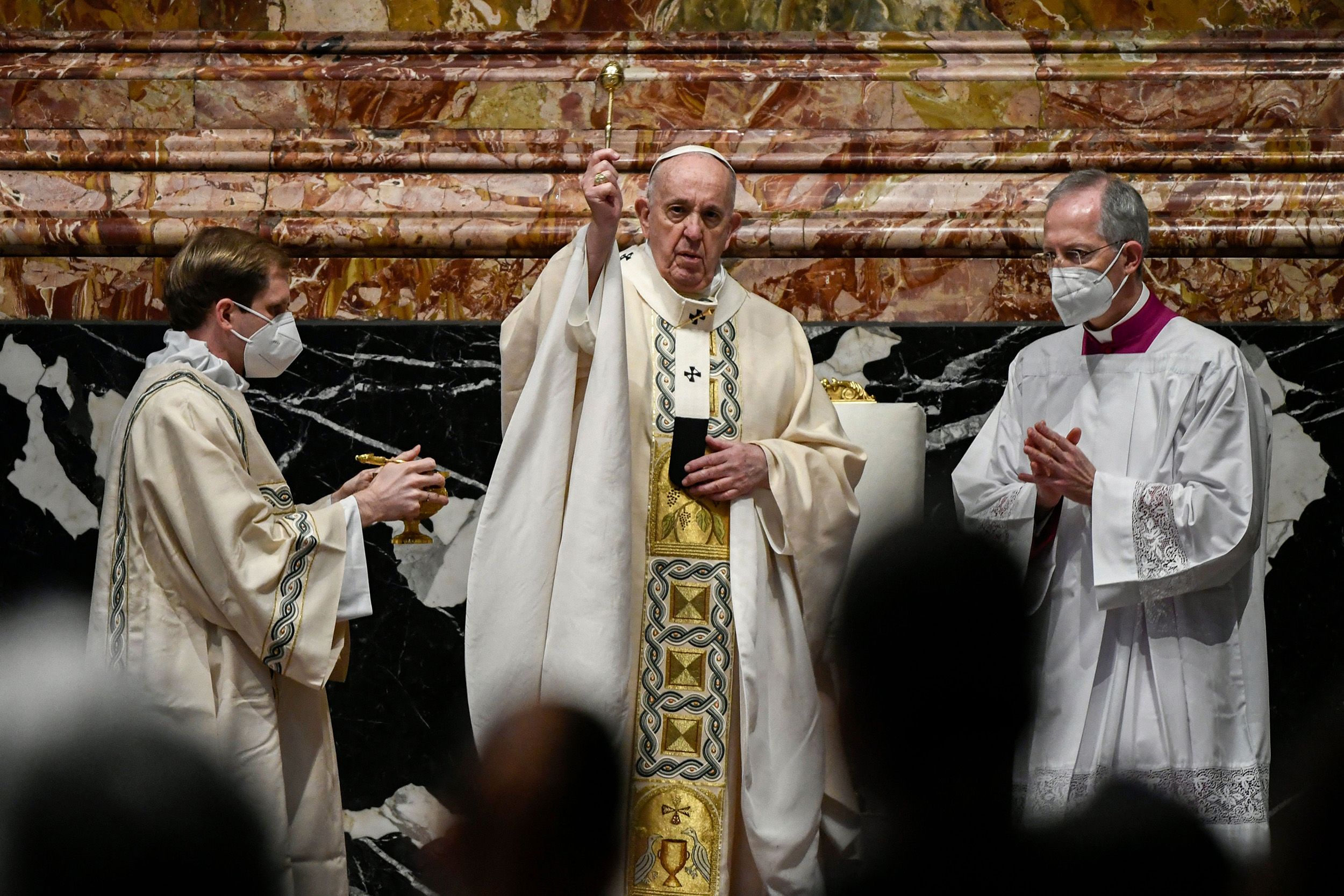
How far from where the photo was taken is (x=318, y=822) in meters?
4.08

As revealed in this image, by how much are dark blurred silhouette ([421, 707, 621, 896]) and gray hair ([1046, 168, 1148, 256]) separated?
287cm

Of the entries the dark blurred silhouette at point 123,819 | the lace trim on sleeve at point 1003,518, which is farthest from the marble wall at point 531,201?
the dark blurred silhouette at point 123,819

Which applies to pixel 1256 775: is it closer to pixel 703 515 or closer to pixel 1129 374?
pixel 1129 374

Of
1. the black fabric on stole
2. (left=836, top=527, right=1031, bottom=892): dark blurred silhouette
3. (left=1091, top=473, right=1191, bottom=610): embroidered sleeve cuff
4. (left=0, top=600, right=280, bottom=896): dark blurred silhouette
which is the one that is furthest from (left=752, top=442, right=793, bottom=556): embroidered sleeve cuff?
(left=0, top=600, right=280, bottom=896): dark blurred silhouette


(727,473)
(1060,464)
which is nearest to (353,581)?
(727,473)

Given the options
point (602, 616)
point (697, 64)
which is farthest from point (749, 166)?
point (602, 616)

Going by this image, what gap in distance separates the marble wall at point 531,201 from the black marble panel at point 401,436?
11 millimetres

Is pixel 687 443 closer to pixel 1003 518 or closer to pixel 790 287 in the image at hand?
pixel 1003 518

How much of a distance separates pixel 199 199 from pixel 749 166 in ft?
6.45

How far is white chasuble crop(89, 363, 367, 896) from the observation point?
3846mm

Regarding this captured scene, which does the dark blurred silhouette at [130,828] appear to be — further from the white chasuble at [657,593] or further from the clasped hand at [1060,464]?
the clasped hand at [1060,464]

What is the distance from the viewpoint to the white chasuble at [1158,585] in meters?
4.12

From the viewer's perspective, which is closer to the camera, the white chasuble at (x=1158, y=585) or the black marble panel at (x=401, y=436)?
the white chasuble at (x=1158, y=585)

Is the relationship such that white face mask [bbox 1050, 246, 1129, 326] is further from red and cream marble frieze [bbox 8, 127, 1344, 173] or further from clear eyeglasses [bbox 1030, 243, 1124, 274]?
red and cream marble frieze [bbox 8, 127, 1344, 173]
